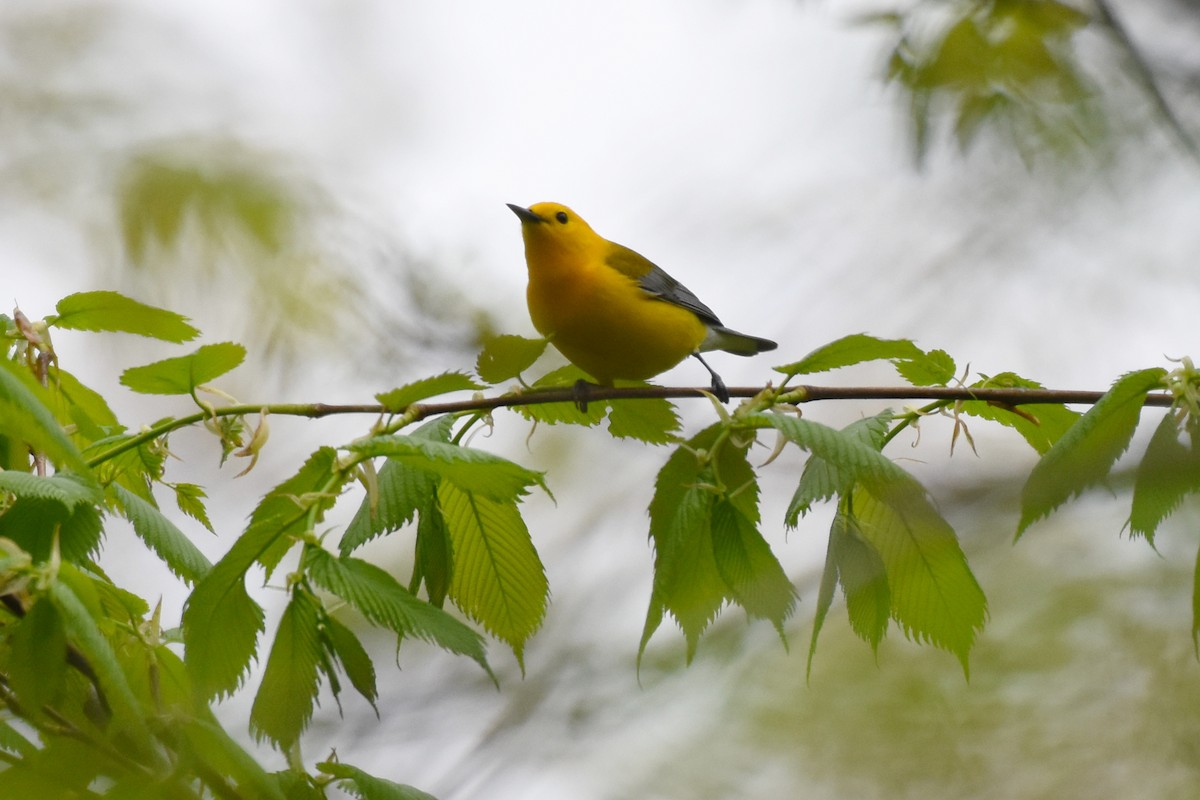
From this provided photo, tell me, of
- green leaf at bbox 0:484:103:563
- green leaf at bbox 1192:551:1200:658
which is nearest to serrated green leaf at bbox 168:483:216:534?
green leaf at bbox 0:484:103:563

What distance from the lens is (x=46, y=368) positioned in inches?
51.8

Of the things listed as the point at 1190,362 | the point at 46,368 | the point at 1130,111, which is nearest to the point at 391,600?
the point at 46,368

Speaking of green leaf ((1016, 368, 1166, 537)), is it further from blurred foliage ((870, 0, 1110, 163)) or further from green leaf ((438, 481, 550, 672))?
blurred foliage ((870, 0, 1110, 163))

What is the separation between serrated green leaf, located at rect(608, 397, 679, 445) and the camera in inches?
54.3

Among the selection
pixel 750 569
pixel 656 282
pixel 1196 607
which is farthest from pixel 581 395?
pixel 656 282

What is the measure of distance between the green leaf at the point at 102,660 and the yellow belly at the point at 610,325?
114 centimetres

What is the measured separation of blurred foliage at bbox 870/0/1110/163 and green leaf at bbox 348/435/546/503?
1.22 m

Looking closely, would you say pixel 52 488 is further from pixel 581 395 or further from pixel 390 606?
pixel 581 395

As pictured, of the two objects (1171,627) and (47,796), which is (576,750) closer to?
(1171,627)

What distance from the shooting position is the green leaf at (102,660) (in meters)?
0.82

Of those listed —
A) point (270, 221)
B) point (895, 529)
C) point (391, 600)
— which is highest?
point (270, 221)

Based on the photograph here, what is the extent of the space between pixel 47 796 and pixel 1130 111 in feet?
6.19

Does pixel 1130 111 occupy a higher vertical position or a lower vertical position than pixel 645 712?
higher

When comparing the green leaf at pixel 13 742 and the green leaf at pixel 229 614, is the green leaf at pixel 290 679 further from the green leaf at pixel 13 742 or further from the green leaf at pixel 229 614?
the green leaf at pixel 13 742
